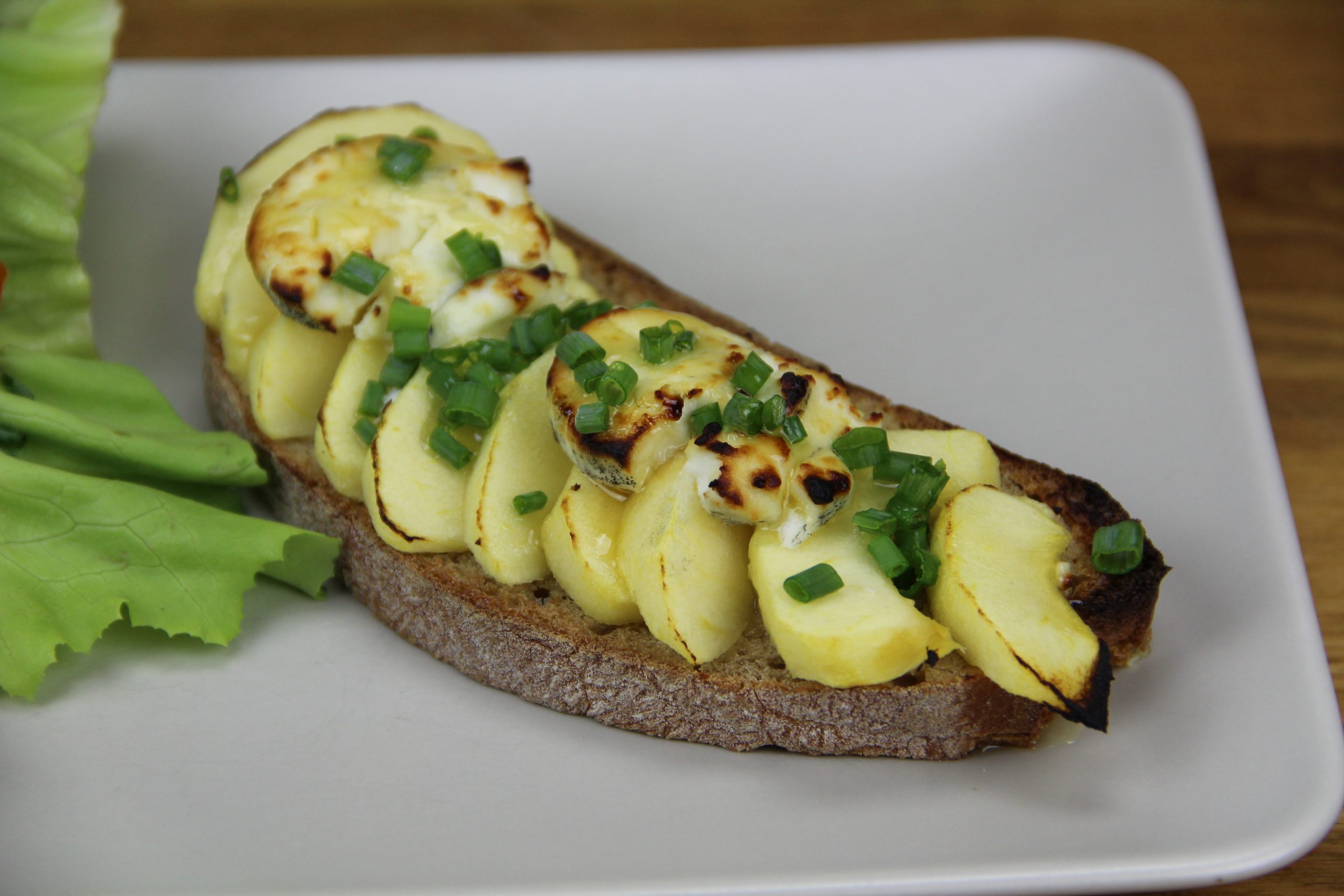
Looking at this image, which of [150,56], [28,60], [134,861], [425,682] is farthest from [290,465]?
[150,56]

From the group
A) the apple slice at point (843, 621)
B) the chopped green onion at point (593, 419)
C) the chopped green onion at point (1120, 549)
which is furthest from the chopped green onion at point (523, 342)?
the chopped green onion at point (1120, 549)

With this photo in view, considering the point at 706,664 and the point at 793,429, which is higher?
the point at 793,429

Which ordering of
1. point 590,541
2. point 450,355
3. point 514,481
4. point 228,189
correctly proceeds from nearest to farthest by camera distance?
point 590,541
point 514,481
point 450,355
point 228,189

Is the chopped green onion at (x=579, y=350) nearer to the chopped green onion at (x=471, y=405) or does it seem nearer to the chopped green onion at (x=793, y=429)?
the chopped green onion at (x=471, y=405)

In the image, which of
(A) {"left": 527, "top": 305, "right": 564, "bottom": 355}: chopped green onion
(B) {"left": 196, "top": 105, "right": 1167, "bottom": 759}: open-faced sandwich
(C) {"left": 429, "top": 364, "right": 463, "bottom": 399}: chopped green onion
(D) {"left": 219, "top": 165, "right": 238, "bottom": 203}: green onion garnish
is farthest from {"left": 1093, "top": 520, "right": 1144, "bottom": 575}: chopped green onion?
(D) {"left": 219, "top": 165, "right": 238, "bottom": 203}: green onion garnish

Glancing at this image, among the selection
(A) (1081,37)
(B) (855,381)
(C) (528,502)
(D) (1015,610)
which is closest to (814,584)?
(D) (1015,610)

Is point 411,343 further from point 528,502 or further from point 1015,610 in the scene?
point 1015,610
